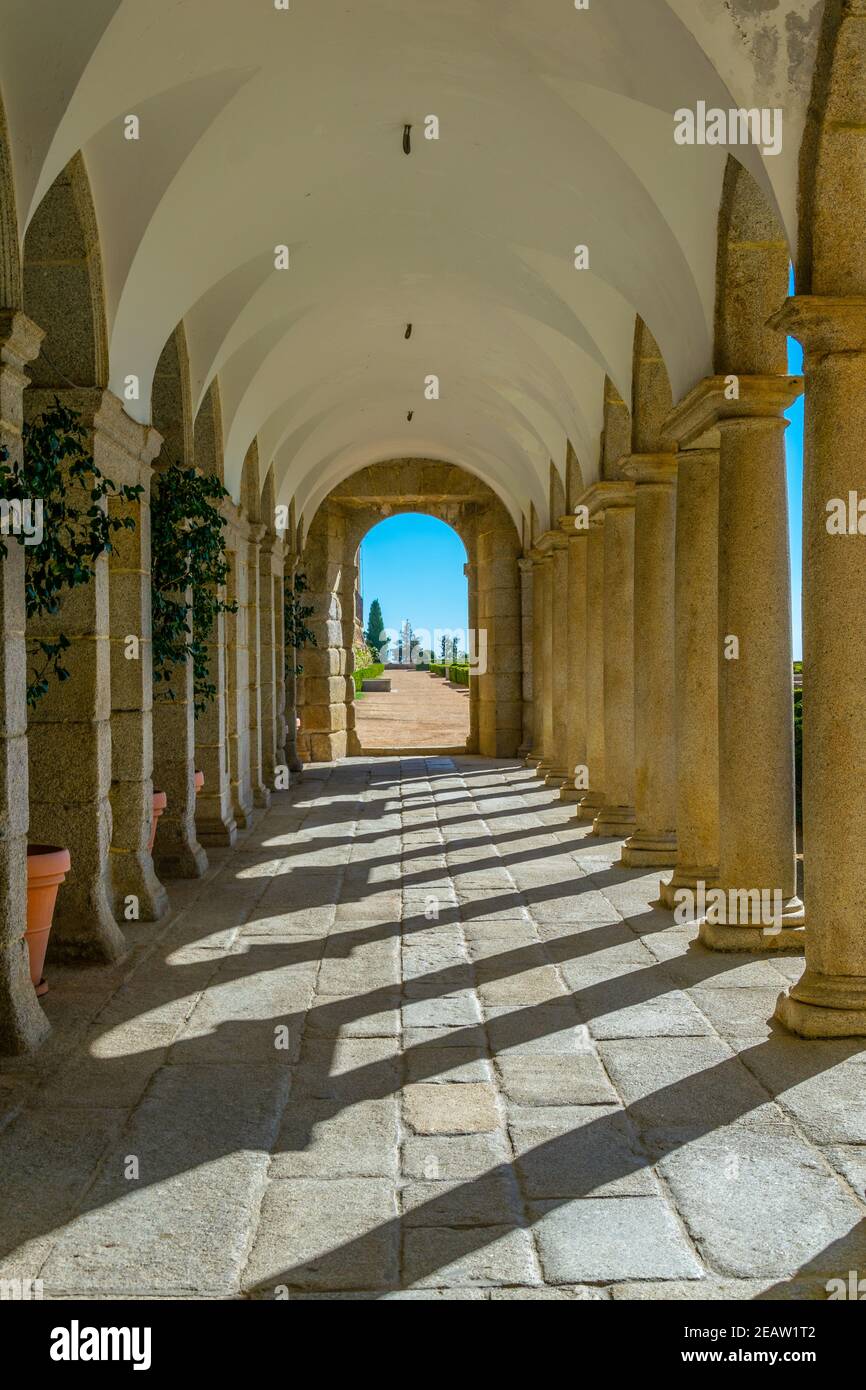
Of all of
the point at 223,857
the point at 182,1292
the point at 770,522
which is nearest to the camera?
the point at 182,1292

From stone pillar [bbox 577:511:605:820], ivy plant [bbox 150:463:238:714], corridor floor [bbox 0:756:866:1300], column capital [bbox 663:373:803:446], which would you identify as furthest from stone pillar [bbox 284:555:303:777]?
column capital [bbox 663:373:803:446]

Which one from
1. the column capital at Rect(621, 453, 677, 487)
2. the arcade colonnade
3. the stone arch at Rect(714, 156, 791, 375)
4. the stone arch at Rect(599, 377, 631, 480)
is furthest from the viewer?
the stone arch at Rect(599, 377, 631, 480)

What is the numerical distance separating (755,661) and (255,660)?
23.2 feet

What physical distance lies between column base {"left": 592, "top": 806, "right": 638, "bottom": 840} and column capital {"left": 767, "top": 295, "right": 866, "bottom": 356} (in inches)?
220

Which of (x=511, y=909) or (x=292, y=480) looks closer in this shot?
(x=511, y=909)

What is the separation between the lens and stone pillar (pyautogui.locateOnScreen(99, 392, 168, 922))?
6.63m

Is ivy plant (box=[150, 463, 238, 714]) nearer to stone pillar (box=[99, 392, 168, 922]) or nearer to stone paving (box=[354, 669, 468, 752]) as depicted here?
stone pillar (box=[99, 392, 168, 922])

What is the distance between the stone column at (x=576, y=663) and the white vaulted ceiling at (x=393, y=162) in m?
1.87

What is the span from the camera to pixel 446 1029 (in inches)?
183

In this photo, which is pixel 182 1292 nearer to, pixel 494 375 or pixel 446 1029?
pixel 446 1029

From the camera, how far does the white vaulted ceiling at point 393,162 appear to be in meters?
4.61

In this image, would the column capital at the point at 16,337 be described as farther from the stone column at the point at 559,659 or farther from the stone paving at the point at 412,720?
the stone paving at the point at 412,720

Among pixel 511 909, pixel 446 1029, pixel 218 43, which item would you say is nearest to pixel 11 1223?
pixel 446 1029

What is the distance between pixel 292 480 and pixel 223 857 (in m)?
7.05
